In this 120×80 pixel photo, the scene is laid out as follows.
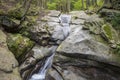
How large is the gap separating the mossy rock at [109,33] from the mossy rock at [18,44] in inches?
194

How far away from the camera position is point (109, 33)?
461 inches

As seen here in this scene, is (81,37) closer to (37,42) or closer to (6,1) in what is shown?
(37,42)

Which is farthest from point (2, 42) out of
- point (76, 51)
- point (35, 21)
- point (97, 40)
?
point (97, 40)

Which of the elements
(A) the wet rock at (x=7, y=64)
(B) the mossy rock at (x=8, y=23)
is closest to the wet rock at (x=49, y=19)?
(B) the mossy rock at (x=8, y=23)

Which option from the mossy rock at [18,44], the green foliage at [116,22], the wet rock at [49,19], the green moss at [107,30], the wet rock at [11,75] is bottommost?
the wet rock at [11,75]

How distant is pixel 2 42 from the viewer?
12.9m

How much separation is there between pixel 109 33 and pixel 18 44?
5627 mm

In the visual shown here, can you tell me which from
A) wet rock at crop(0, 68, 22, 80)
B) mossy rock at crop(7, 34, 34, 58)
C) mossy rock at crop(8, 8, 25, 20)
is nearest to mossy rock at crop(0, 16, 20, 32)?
Answer: mossy rock at crop(8, 8, 25, 20)

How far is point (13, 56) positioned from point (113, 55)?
18.8 feet

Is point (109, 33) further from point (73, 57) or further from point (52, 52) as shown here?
point (52, 52)

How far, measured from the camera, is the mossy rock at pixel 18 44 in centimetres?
1295

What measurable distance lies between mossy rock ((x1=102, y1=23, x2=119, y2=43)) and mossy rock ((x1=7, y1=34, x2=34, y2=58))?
4.92 metres

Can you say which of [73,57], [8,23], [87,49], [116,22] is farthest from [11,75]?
[116,22]

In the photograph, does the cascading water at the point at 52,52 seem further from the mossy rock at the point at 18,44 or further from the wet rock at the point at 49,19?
the mossy rock at the point at 18,44
